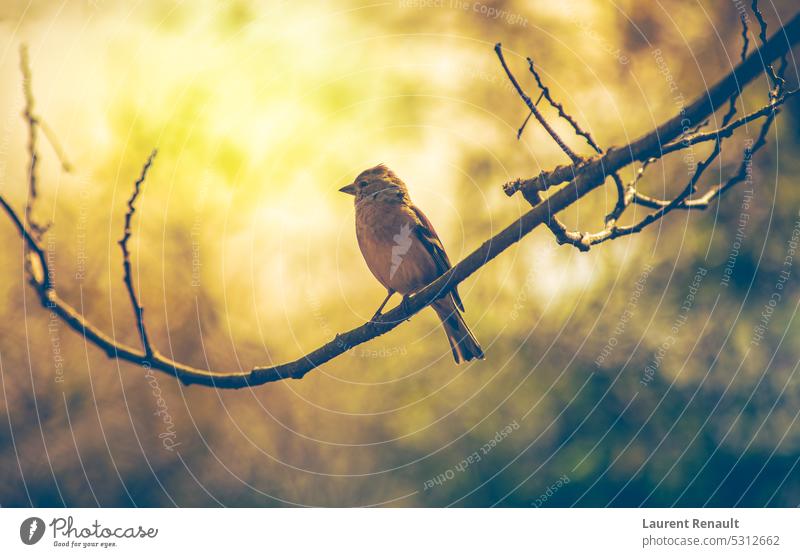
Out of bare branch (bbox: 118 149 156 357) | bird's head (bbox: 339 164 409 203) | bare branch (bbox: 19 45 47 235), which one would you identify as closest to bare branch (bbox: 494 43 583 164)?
bird's head (bbox: 339 164 409 203)

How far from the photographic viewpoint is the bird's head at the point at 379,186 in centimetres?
310

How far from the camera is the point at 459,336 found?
314 cm

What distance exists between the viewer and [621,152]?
95.0 inches

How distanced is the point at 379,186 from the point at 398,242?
28 centimetres

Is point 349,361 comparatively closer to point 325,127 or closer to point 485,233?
point 485,233

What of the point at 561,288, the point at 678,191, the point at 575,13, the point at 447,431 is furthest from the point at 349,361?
the point at 575,13

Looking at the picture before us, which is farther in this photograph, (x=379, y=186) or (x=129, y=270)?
(x=379, y=186)
